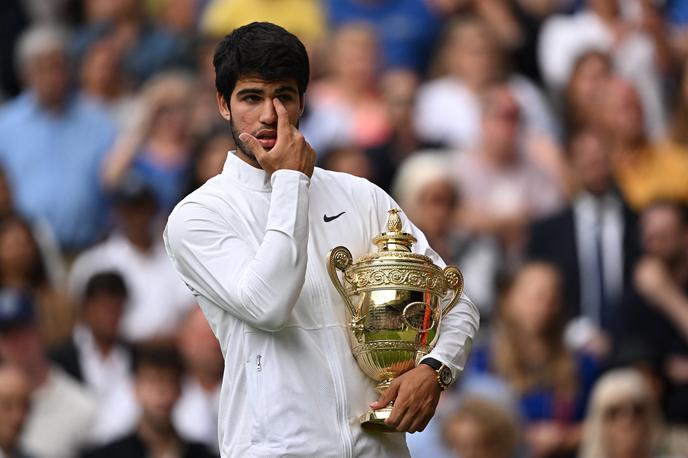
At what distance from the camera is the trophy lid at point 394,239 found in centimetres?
477

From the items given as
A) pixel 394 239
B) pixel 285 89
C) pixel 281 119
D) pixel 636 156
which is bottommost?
pixel 394 239

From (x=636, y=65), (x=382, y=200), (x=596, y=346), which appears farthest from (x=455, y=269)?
(x=636, y=65)

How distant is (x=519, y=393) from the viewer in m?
9.22

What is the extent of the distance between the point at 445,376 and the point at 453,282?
305 millimetres

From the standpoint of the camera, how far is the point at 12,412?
8.61 meters

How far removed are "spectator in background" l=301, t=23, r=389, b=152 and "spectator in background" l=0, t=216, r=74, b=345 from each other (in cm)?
209

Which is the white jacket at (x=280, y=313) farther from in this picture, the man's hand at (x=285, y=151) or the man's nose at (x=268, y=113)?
the man's nose at (x=268, y=113)

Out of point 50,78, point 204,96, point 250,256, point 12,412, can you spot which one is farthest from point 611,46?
point 250,256

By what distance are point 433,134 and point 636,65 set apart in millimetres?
1664

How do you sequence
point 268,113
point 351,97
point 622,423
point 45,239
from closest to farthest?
point 268,113, point 622,423, point 45,239, point 351,97

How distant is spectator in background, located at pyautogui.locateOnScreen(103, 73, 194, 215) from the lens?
1107 centimetres

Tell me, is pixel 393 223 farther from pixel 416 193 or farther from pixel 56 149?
pixel 56 149

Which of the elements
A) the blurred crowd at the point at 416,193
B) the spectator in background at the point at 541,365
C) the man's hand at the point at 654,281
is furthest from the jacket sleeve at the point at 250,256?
the man's hand at the point at 654,281

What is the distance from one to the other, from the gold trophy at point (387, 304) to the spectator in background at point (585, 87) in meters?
6.75
